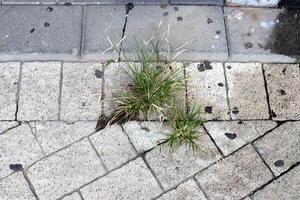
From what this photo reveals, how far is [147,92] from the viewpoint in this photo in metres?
2.95

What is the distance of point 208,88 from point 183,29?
1.47ft

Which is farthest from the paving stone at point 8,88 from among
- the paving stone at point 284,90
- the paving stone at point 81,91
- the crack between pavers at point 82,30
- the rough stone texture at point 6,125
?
the paving stone at point 284,90

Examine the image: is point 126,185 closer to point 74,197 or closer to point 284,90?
point 74,197

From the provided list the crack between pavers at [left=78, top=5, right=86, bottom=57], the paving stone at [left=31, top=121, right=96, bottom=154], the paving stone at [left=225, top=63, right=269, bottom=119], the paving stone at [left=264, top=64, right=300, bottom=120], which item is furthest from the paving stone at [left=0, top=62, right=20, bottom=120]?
the paving stone at [left=264, top=64, right=300, bottom=120]

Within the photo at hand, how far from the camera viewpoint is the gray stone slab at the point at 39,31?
3.20 metres

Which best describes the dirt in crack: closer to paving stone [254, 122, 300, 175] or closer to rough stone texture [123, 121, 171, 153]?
paving stone [254, 122, 300, 175]

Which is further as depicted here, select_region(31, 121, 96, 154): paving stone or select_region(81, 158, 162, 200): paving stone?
select_region(31, 121, 96, 154): paving stone

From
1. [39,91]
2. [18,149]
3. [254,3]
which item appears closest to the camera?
[18,149]

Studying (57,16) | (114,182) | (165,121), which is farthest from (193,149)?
(57,16)

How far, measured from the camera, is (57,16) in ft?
11.0

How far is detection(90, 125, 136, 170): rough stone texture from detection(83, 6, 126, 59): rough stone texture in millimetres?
511

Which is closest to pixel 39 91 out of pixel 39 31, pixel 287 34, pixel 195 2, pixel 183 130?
pixel 39 31

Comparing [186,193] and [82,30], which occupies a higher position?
[82,30]

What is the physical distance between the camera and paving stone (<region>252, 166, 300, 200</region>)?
2.86 m
